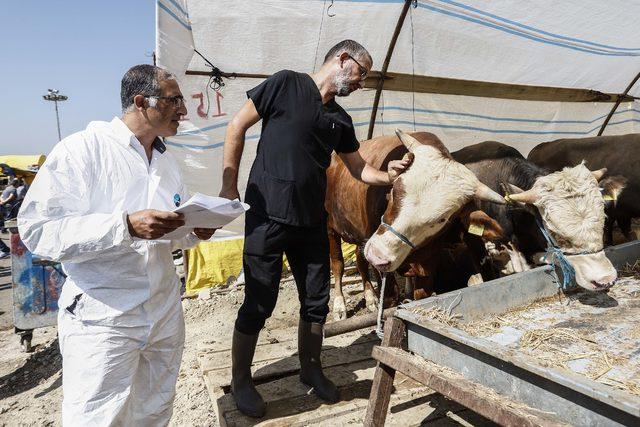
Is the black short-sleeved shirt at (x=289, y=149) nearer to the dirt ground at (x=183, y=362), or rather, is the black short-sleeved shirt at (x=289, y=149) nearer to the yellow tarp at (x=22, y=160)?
the dirt ground at (x=183, y=362)

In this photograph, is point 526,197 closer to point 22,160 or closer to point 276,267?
point 276,267

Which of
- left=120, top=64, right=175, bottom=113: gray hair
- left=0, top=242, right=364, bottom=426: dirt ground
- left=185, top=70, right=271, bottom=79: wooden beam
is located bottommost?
left=0, top=242, right=364, bottom=426: dirt ground

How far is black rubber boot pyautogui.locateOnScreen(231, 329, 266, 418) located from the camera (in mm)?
2482

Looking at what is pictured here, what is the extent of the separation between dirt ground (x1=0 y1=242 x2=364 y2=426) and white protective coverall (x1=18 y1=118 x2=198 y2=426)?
1.32 meters

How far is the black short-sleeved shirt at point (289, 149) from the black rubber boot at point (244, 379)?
0.74m

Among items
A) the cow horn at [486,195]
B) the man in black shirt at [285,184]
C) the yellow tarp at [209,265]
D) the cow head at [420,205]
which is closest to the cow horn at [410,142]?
the cow head at [420,205]

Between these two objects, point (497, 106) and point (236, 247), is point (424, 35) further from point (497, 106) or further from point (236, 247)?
point (236, 247)

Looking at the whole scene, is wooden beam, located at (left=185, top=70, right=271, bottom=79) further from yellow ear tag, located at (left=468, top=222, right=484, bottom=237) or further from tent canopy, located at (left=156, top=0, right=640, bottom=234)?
yellow ear tag, located at (left=468, top=222, right=484, bottom=237)

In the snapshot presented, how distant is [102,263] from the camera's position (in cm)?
178

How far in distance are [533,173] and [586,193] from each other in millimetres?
627

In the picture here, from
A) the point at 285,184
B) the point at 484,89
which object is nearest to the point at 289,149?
the point at 285,184

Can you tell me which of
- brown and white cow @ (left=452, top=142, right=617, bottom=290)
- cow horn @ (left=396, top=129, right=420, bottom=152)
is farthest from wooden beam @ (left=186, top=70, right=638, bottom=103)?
cow horn @ (left=396, top=129, right=420, bottom=152)

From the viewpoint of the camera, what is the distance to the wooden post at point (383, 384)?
190cm

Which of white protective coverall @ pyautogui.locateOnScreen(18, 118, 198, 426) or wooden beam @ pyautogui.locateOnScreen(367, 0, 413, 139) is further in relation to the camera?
wooden beam @ pyautogui.locateOnScreen(367, 0, 413, 139)
